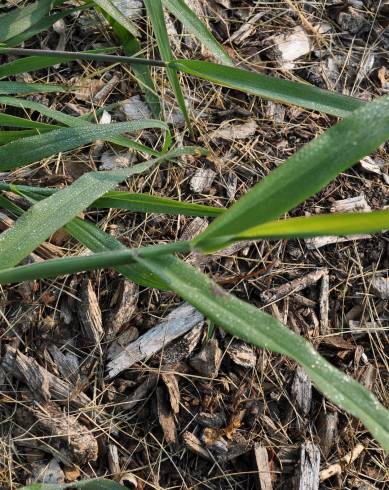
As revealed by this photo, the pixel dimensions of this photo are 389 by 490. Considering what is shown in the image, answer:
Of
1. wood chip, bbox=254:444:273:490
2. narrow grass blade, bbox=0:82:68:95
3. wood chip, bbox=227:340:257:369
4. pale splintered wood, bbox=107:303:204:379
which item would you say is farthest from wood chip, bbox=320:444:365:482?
narrow grass blade, bbox=0:82:68:95

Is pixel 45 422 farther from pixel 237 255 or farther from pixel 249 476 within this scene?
pixel 237 255

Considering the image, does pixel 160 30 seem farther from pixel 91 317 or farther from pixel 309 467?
pixel 309 467

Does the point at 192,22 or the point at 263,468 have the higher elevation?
the point at 192,22

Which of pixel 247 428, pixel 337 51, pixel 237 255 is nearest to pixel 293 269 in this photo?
pixel 237 255

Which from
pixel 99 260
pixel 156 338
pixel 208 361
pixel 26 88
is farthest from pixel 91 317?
pixel 99 260

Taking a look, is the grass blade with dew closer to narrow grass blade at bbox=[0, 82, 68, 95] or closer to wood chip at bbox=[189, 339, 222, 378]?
narrow grass blade at bbox=[0, 82, 68, 95]

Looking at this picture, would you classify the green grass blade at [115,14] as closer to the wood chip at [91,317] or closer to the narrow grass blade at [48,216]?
the narrow grass blade at [48,216]
